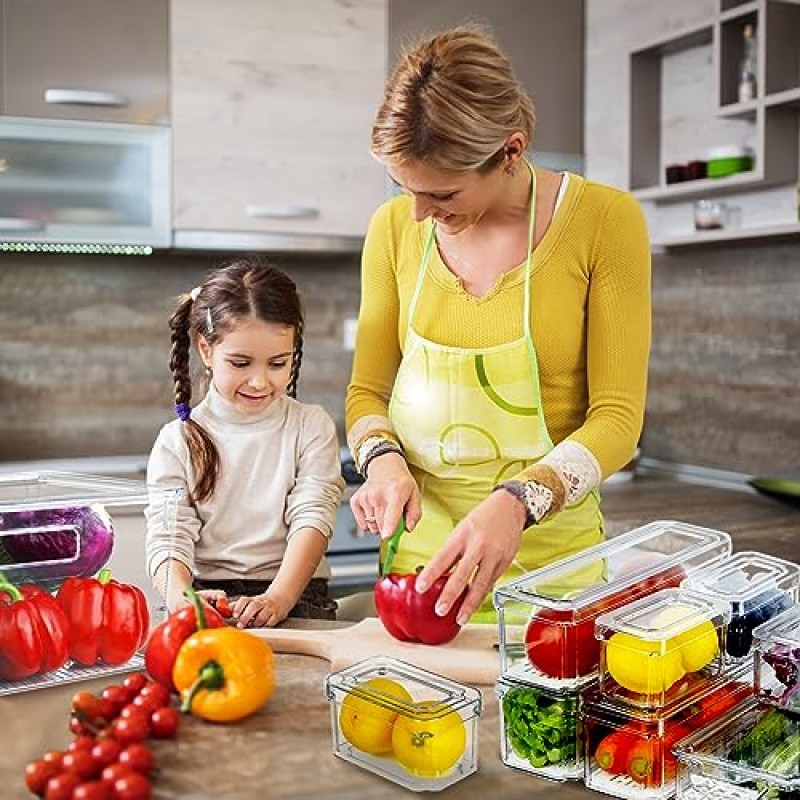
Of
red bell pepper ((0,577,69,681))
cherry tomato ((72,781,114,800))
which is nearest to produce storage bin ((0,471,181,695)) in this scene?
red bell pepper ((0,577,69,681))

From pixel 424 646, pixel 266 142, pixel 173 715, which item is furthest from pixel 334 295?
pixel 173 715

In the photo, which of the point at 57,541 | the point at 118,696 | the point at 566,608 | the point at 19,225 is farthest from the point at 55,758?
the point at 19,225

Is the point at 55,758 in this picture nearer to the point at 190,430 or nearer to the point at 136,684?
the point at 136,684

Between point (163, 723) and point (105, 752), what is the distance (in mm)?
111

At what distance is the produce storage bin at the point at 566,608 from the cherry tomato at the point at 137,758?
314 mm

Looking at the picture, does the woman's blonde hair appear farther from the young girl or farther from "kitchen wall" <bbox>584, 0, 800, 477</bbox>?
"kitchen wall" <bbox>584, 0, 800, 477</bbox>

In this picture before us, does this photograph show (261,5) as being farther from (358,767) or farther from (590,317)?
(358,767)

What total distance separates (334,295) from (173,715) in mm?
2611

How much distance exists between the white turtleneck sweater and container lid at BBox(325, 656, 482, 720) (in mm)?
624

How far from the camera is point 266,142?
3100 mm

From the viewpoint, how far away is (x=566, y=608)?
0.99 metres

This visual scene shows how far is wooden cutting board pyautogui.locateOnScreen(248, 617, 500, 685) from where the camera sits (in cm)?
127

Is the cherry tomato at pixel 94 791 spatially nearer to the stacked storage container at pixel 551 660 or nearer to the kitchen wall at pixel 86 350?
the stacked storage container at pixel 551 660

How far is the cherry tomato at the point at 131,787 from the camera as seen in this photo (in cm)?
93
